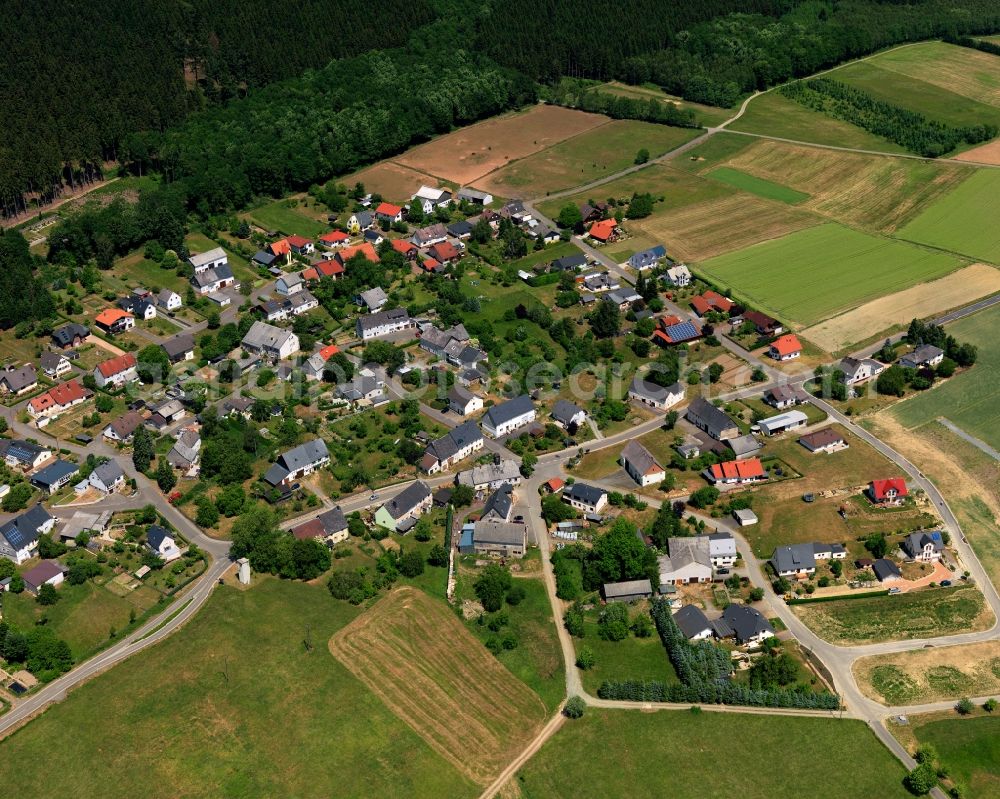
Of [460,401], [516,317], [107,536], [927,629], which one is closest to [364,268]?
[516,317]

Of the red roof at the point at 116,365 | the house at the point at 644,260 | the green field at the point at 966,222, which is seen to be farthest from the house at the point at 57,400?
the green field at the point at 966,222

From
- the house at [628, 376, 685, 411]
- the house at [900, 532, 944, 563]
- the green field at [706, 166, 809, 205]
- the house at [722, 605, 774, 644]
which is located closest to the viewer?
the house at [722, 605, 774, 644]

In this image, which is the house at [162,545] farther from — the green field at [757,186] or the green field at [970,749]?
the green field at [757,186]

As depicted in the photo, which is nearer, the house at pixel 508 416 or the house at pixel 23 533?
the house at pixel 23 533

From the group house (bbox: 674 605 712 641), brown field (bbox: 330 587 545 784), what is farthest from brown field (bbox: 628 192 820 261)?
brown field (bbox: 330 587 545 784)

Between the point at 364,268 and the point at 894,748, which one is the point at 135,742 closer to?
the point at 894,748

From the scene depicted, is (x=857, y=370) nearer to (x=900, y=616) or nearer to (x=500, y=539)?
(x=900, y=616)

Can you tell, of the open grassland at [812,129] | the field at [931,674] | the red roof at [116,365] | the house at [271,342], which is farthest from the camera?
the open grassland at [812,129]

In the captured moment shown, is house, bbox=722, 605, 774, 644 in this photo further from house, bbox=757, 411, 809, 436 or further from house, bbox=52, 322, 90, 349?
house, bbox=52, 322, 90, 349
